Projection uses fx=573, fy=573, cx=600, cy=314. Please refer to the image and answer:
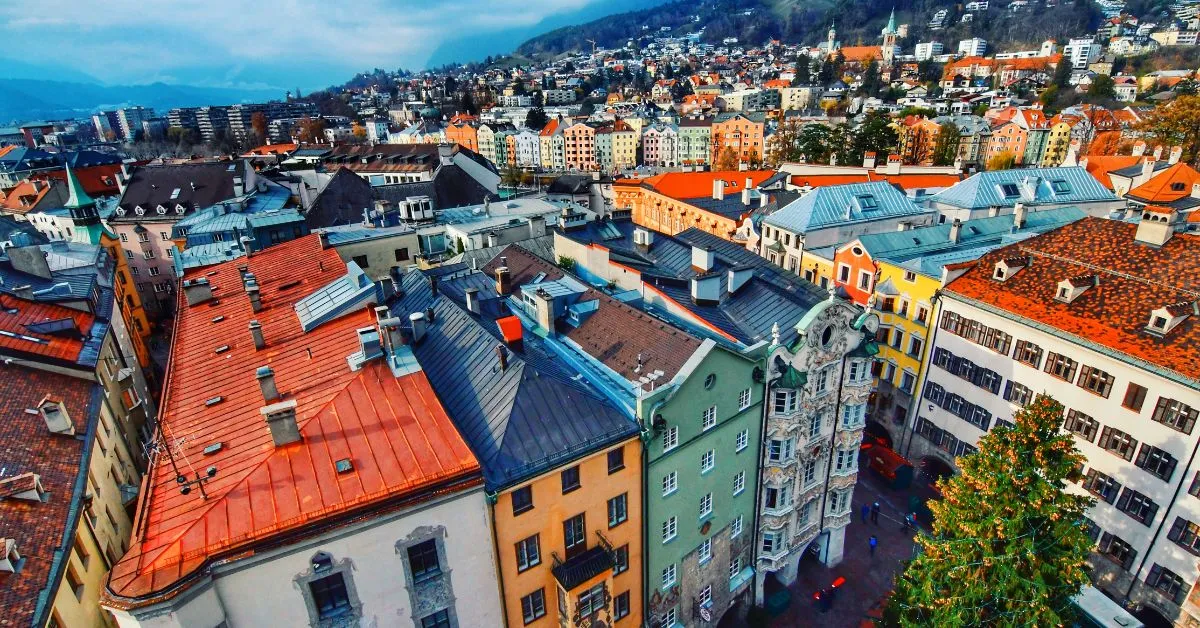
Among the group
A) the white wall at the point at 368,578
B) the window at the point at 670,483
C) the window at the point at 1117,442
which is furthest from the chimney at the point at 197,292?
the window at the point at 1117,442

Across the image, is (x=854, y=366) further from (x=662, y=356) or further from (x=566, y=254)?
(x=566, y=254)

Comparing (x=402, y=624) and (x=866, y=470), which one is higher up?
(x=402, y=624)

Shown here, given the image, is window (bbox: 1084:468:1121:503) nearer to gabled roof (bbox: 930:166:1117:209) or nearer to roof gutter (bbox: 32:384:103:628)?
gabled roof (bbox: 930:166:1117:209)

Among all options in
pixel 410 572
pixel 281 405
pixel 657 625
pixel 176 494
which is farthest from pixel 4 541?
pixel 657 625

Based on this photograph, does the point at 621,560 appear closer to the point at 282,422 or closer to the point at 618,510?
the point at 618,510

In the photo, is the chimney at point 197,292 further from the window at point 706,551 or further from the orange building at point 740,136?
the orange building at point 740,136
